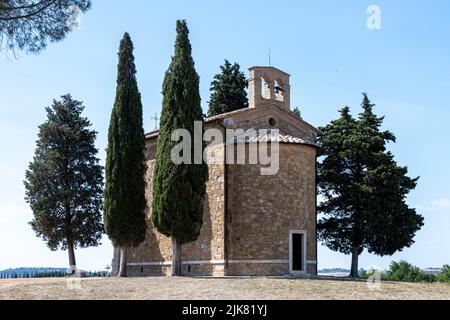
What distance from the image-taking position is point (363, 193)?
27.2 m

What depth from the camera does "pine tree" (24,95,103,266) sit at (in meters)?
31.1

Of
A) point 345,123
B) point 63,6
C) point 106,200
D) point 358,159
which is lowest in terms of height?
point 106,200

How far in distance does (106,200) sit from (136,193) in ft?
4.18

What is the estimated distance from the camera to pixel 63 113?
33312mm

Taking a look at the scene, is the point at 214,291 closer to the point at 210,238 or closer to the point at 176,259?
the point at 176,259

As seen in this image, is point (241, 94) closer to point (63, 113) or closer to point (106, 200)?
point (63, 113)

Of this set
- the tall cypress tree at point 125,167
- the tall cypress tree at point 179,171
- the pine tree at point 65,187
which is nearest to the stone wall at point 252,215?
the tall cypress tree at point 179,171

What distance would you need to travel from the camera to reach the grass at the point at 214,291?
15219mm

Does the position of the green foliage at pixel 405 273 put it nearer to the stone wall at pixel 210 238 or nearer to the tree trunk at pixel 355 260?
the tree trunk at pixel 355 260

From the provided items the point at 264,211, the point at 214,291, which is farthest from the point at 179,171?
the point at 214,291

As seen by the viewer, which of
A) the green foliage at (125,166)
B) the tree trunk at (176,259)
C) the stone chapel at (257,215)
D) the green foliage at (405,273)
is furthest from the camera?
the green foliage at (405,273)

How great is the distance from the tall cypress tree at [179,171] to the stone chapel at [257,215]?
1998mm

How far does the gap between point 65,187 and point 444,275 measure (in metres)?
21.3

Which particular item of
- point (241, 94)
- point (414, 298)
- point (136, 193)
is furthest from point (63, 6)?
point (241, 94)
